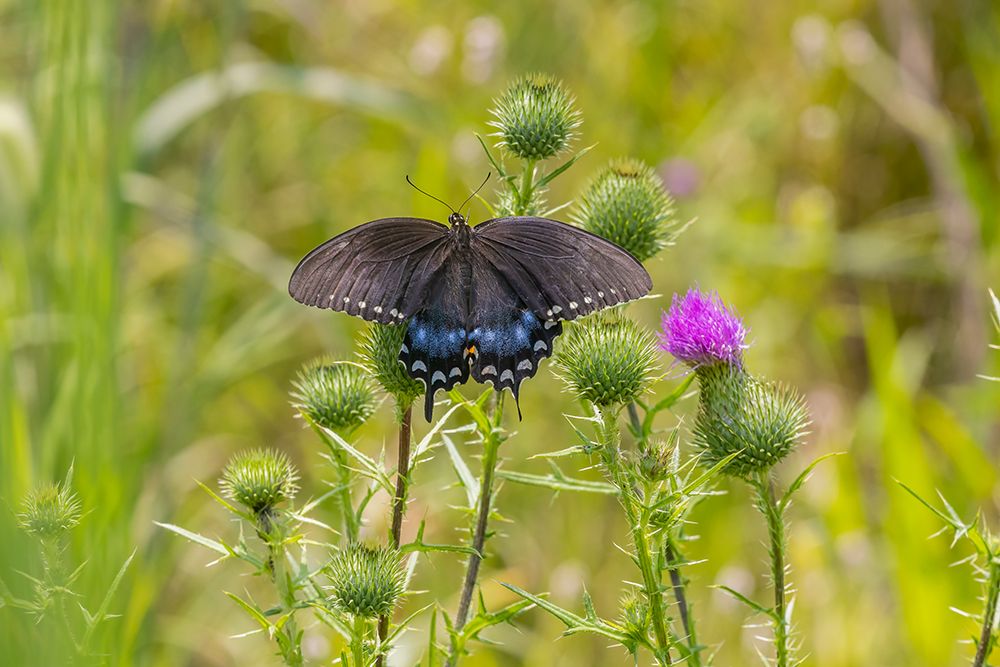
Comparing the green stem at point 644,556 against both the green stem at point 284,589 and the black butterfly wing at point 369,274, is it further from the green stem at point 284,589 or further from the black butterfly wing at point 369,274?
the black butterfly wing at point 369,274

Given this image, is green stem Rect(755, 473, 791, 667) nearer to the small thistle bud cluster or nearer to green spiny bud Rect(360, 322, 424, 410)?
the small thistle bud cluster

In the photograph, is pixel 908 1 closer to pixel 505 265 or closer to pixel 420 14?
pixel 420 14

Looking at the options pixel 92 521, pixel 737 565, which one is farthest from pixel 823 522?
pixel 92 521

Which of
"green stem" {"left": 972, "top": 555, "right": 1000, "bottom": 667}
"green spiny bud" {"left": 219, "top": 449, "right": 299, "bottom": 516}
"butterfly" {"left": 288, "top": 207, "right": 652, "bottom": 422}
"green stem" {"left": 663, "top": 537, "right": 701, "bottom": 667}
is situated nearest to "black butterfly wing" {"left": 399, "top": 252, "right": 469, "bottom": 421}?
"butterfly" {"left": 288, "top": 207, "right": 652, "bottom": 422}

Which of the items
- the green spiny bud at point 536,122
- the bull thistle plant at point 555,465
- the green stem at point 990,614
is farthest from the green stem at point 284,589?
the green stem at point 990,614

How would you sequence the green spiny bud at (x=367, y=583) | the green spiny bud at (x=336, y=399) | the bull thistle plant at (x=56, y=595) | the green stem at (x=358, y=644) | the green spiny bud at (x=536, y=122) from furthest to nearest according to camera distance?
the green spiny bud at (x=536, y=122), the green spiny bud at (x=336, y=399), the green spiny bud at (x=367, y=583), the green stem at (x=358, y=644), the bull thistle plant at (x=56, y=595)

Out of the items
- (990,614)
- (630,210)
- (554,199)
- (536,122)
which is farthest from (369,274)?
(554,199)
